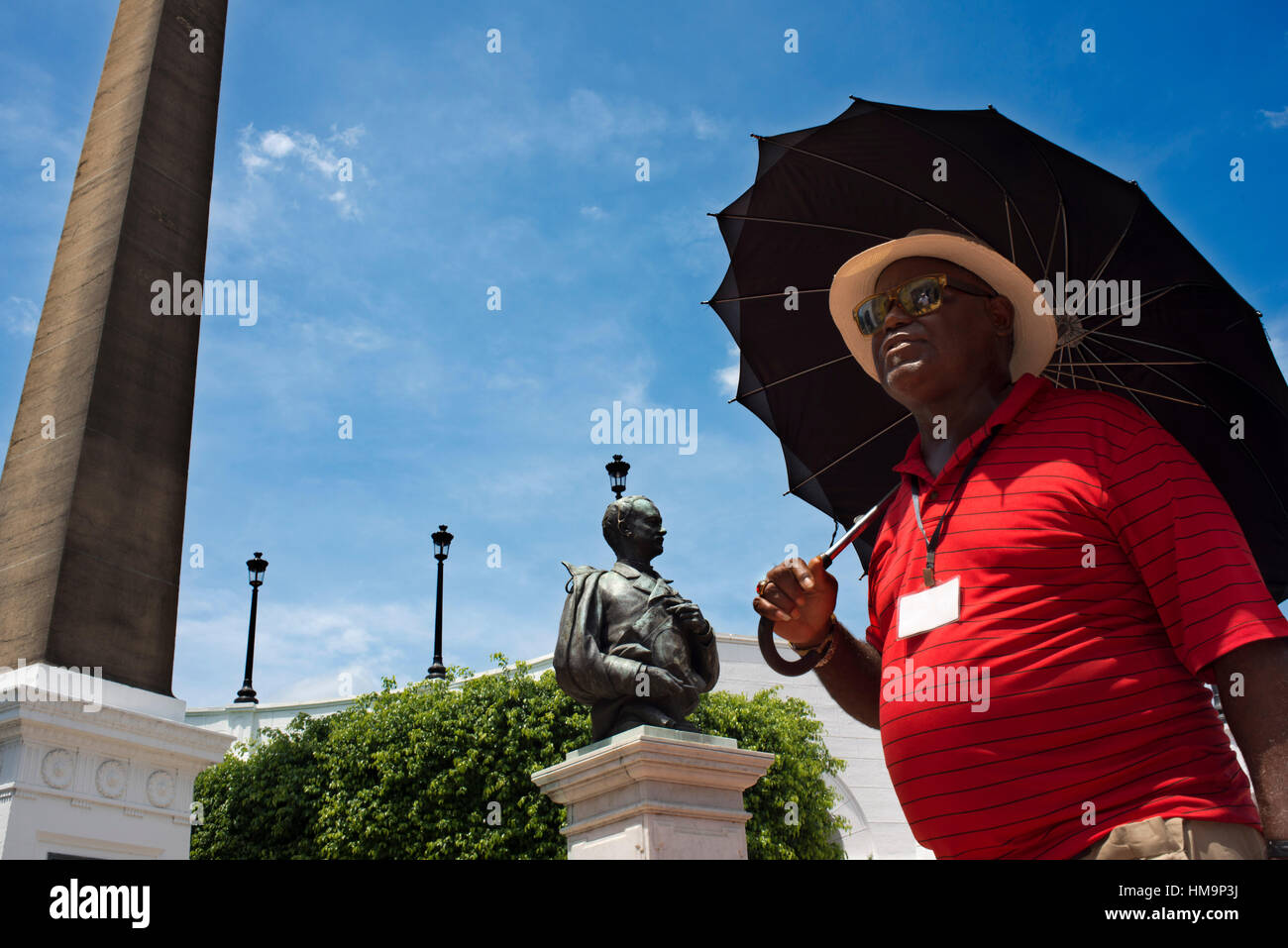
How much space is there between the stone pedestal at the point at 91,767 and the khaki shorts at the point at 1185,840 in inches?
291

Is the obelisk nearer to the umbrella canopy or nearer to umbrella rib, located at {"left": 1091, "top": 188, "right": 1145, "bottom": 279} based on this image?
the umbrella canopy

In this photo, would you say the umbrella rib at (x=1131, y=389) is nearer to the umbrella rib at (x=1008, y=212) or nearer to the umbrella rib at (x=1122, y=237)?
the umbrella rib at (x=1122, y=237)

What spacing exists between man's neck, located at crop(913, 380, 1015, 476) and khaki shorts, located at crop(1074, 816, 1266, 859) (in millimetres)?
1128

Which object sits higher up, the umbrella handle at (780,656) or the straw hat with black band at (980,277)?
the straw hat with black band at (980,277)

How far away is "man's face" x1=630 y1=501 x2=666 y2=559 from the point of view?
883 centimetres

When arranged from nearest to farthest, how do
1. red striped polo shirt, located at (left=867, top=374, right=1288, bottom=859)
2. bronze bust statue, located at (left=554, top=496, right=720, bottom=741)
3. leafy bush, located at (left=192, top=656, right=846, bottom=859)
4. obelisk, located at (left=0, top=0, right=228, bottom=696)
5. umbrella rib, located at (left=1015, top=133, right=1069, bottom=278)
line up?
1. red striped polo shirt, located at (left=867, top=374, right=1288, bottom=859)
2. umbrella rib, located at (left=1015, top=133, right=1069, bottom=278)
3. bronze bust statue, located at (left=554, top=496, right=720, bottom=741)
4. obelisk, located at (left=0, top=0, right=228, bottom=696)
5. leafy bush, located at (left=192, top=656, right=846, bottom=859)

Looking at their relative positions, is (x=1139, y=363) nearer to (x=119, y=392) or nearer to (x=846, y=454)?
(x=846, y=454)

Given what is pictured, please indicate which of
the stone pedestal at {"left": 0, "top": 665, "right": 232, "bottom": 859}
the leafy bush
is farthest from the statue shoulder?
the leafy bush

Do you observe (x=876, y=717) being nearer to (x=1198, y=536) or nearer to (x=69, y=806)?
(x=1198, y=536)

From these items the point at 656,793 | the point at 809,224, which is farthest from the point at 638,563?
the point at 809,224

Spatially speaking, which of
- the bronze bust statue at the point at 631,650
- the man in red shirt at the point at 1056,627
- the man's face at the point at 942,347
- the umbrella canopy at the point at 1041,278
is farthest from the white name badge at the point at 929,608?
the bronze bust statue at the point at 631,650

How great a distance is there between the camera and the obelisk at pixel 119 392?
28.6ft
